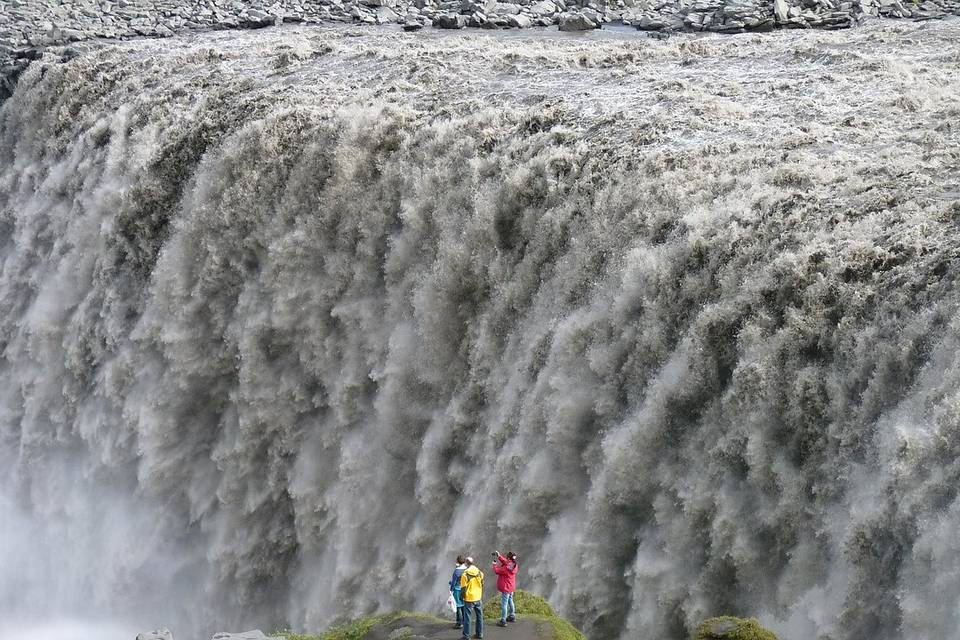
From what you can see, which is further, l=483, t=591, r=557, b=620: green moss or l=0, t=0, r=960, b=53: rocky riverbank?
l=0, t=0, r=960, b=53: rocky riverbank

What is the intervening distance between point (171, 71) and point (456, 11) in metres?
11.0

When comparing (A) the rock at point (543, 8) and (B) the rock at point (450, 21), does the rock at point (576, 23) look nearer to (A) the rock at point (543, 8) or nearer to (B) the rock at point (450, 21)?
(A) the rock at point (543, 8)

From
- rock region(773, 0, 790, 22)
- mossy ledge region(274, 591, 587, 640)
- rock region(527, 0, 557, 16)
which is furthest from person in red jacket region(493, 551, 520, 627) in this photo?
rock region(527, 0, 557, 16)

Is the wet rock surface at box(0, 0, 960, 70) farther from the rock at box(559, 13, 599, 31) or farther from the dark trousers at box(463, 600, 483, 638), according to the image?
the dark trousers at box(463, 600, 483, 638)

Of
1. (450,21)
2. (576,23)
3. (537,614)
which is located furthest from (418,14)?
(537,614)

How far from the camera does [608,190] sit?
50.7 feet

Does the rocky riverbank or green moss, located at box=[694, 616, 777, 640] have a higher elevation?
the rocky riverbank

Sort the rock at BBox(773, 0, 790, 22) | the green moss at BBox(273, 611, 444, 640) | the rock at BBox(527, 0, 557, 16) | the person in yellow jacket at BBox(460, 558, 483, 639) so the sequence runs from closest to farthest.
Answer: the person in yellow jacket at BBox(460, 558, 483, 639) → the green moss at BBox(273, 611, 444, 640) → the rock at BBox(773, 0, 790, 22) → the rock at BBox(527, 0, 557, 16)

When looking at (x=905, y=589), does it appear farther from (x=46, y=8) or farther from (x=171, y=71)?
(x=46, y=8)

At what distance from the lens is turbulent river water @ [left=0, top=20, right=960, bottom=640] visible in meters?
11.8

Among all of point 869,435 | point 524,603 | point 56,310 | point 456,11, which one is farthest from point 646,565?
point 456,11

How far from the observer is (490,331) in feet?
53.3

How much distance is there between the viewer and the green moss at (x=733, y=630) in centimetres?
1064

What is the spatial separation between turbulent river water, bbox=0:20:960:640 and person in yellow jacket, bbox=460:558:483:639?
7.86 feet
